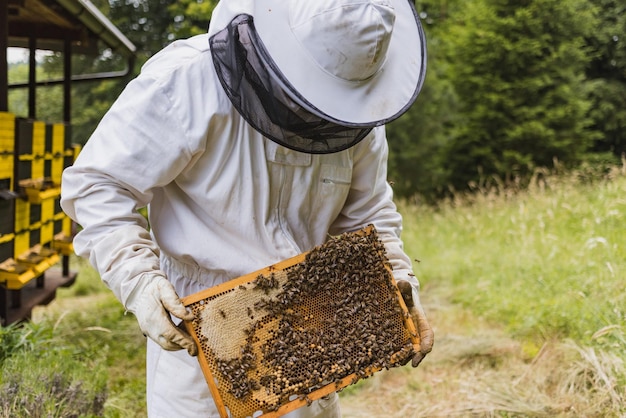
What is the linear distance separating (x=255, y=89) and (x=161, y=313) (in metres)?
0.72

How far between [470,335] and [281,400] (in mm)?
3604

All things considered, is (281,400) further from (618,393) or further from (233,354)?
(618,393)

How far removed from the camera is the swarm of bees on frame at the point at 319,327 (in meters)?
1.95

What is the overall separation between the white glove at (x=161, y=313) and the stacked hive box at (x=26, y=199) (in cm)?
276

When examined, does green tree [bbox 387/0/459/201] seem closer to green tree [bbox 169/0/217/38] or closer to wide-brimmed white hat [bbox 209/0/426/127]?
green tree [bbox 169/0/217/38]

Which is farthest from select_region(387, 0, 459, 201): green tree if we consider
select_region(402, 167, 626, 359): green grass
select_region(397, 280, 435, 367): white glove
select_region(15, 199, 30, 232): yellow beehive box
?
select_region(397, 280, 435, 367): white glove

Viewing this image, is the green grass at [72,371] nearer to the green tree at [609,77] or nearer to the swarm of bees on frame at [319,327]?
the swarm of bees on frame at [319,327]

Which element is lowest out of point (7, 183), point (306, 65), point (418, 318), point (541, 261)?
point (541, 261)

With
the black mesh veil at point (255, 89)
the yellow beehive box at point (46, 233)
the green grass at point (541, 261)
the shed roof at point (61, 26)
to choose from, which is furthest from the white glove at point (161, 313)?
the yellow beehive box at point (46, 233)

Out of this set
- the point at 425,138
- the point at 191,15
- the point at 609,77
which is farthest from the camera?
the point at 609,77

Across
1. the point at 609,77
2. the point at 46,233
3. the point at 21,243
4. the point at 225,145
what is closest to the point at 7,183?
the point at 21,243

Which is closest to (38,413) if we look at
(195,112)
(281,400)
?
(281,400)

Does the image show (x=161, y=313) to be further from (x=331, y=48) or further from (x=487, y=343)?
(x=487, y=343)

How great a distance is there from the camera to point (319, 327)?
6.84ft
